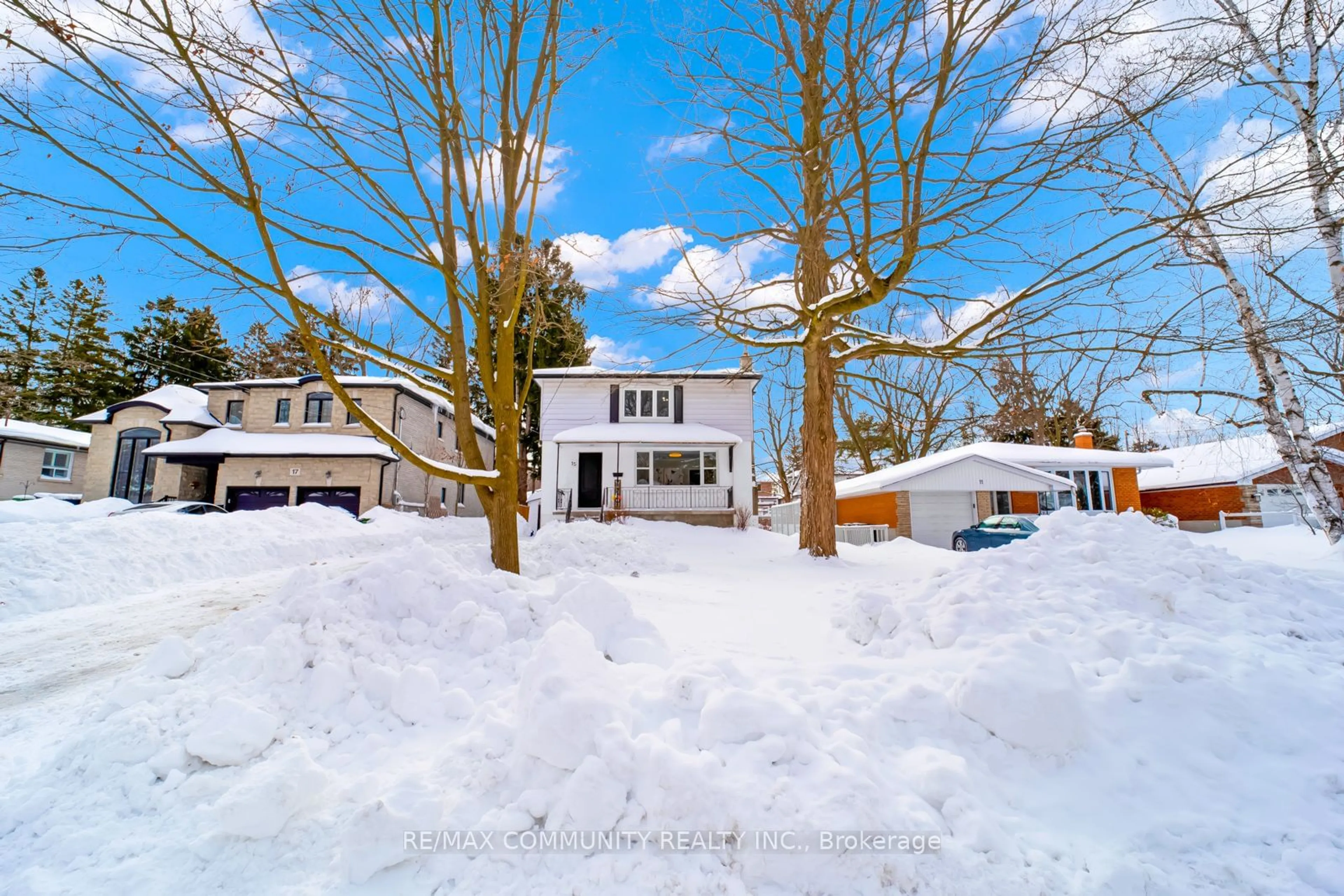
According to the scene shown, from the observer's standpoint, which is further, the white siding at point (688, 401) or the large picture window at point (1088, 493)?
the large picture window at point (1088, 493)

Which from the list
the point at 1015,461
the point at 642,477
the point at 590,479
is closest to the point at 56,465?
the point at 590,479

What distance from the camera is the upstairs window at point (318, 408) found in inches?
920

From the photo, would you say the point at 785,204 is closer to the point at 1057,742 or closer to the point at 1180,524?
the point at 1057,742

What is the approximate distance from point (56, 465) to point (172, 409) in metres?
9.57

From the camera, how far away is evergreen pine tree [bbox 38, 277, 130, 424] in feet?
103

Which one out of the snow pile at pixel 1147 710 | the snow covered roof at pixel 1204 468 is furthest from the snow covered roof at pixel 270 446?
the snow covered roof at pixel 1204 468

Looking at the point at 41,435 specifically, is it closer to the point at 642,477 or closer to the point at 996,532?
the point at 642,477

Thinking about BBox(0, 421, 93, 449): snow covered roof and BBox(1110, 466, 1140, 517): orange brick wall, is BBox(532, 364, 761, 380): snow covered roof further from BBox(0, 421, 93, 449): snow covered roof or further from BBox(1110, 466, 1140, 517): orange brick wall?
BBox(0, 421, 93, 449): snow covered roof

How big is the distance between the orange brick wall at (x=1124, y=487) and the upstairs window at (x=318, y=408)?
32.5m

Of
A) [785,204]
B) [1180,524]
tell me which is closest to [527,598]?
[785,204]

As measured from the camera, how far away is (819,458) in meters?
10.5

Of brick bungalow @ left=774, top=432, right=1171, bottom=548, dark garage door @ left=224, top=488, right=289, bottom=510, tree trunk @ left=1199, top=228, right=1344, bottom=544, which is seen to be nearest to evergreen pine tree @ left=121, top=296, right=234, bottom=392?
dark garage door @ left=224, top=488, right=289, bottom=510

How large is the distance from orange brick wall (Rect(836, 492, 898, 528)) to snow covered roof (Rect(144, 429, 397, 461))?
60.4ft

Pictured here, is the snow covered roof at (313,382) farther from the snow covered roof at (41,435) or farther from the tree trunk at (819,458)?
the tree trunk at (819,458)
